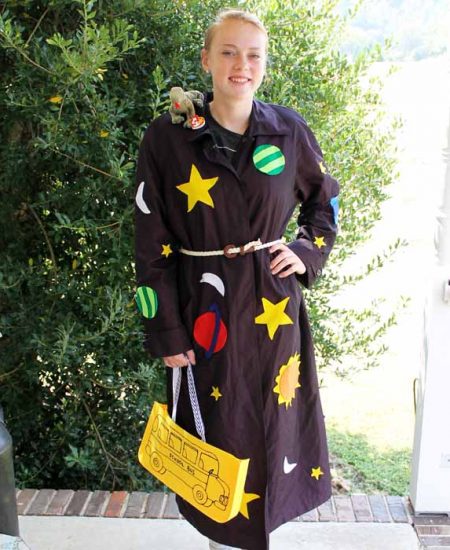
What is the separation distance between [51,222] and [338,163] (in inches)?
49.5

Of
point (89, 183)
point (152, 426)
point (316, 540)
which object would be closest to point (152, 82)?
point (89, 183)

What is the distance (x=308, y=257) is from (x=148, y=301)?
0.52 meters

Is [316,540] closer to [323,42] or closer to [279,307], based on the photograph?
[279,307]

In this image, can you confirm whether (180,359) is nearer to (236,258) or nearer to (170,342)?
(170,342)

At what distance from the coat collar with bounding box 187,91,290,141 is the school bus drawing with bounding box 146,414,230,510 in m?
0.89

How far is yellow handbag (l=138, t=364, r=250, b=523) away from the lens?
2055 millimetres

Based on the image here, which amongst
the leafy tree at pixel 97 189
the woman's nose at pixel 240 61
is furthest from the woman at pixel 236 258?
the leafy tree at pixel 97 189

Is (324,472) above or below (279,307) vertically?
below

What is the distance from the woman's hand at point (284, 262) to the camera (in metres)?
2.13

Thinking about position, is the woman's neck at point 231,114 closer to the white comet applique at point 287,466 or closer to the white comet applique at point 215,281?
the white comet applique at point 215,281

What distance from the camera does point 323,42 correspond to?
10.2 feet

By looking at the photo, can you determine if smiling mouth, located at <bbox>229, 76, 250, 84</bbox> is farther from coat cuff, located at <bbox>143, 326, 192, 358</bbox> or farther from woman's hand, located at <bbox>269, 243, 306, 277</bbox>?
coat cuff, located at <bbox>143, 326, 192, 358</bbox>

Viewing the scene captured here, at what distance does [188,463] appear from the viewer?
2.16 metres

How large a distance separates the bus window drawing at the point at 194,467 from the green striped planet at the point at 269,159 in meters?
0.82
